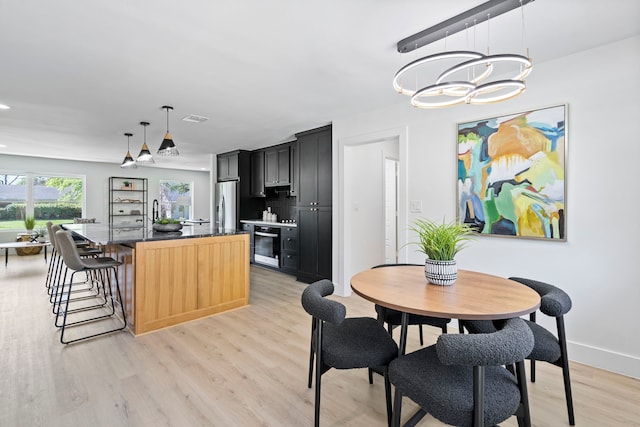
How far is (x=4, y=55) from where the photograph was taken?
2.43 m

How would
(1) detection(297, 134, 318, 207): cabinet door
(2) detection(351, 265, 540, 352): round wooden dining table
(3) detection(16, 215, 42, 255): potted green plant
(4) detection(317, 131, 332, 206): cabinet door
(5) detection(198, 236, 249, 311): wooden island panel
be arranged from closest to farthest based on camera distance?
(2) detection(351, 265, 540, 352): round wooden dining table
(5) detection(198, 236, 249, 311): wooden island panel
(4) detection(317, 131, 332, 206): cabinet door
(1) detection(297, 134, 318, 207): cabinet door
(3) detection(16, 215, 42, 255): potted green plant

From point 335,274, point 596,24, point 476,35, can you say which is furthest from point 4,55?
point 596,24

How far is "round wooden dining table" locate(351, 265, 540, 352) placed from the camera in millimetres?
1364

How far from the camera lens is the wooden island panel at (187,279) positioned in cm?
294

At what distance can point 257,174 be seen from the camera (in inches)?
257

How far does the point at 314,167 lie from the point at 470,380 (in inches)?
150

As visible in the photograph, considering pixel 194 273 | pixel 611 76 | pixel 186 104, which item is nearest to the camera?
pixel 611 76

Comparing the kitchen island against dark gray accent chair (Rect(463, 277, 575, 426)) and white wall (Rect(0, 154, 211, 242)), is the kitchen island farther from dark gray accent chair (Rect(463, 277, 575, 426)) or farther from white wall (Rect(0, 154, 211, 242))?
white wall (Rect(0, 154, 211, 242))

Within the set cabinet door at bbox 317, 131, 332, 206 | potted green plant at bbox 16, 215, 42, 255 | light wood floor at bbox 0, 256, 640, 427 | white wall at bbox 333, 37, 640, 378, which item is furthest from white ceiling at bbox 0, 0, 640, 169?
potted green plant at bbox 16, 215, 42, 255

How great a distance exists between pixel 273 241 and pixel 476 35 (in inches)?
176

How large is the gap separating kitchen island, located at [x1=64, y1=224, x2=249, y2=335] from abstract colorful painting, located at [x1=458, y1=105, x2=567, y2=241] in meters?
2.50

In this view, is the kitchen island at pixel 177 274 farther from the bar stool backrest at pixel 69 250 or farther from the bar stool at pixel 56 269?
the bar stool at pixel 56 269

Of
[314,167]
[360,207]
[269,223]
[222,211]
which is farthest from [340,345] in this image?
[222,211]

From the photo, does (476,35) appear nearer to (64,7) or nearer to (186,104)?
(64,7)
